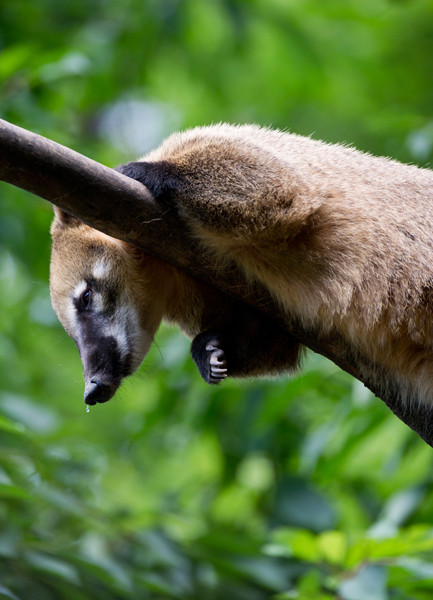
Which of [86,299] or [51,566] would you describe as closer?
[51,566]

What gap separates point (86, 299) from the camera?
4.74 metres

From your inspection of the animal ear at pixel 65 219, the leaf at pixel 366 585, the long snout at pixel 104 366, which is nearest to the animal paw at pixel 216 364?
the long snout at pixel 104 366

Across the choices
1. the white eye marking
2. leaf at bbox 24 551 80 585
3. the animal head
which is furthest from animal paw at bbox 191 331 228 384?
leaf at bbox 24 551 80 585

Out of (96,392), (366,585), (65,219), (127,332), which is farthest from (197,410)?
(366,585)

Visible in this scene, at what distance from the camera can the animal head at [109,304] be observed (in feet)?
15.1

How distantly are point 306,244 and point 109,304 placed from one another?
1.36 m

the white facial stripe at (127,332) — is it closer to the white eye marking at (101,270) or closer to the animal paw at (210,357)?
the white eye marking at (101,270)

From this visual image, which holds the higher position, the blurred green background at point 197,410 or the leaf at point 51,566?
the blurred green background at point 197,410

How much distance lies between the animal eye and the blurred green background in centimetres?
82

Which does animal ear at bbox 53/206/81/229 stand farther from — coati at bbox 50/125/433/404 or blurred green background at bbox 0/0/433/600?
blurred green background at bbox 0/0/433/600

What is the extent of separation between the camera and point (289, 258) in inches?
163

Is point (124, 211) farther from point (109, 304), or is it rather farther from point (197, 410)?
point (197, 410)

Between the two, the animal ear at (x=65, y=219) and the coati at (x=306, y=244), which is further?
the animal ear at (x=65, y=219)

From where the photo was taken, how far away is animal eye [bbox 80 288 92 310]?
15.5 ft
